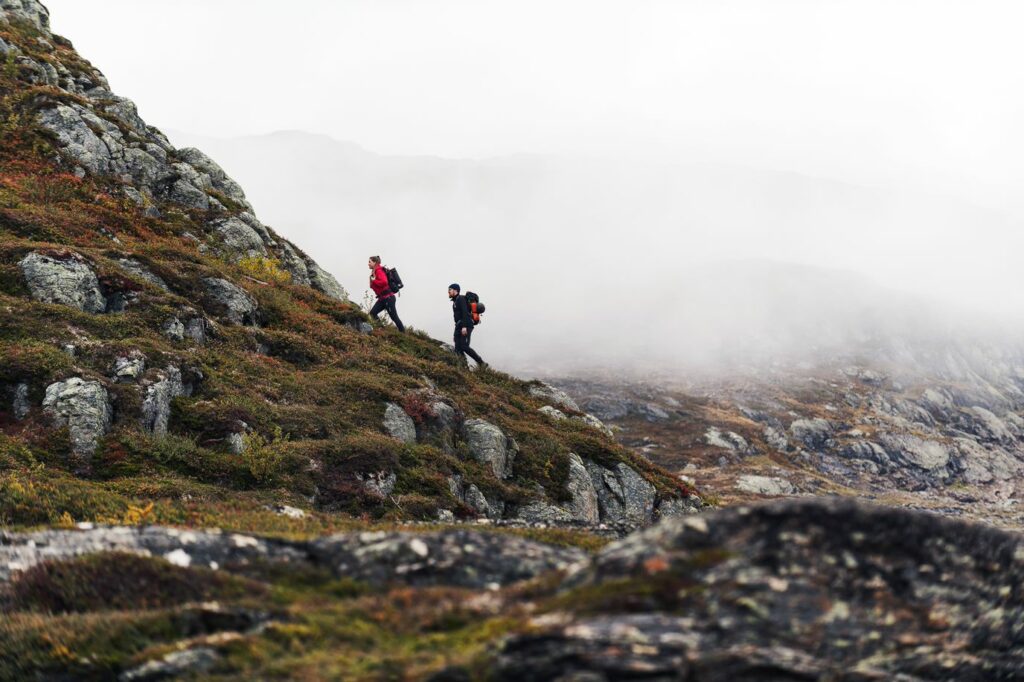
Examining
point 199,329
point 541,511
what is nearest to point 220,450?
point 199,329

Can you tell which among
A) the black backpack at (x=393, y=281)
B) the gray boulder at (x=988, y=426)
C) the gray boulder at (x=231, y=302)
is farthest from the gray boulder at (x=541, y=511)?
the gray boulder at (x=988, y=426)

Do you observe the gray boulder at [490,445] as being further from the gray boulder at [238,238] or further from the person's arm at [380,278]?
the gray boulder at [238,238]

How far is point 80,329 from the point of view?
22.4 meters

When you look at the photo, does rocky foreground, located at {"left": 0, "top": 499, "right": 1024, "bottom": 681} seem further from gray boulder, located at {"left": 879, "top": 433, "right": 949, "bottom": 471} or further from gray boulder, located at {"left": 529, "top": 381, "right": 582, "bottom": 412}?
gray boulder, located at {"left": 879, "top": 433, "right": 949, "bottom": 471}

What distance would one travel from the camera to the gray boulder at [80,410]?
59.4 ft

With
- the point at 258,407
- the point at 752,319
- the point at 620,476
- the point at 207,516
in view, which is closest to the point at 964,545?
the point at 207,516

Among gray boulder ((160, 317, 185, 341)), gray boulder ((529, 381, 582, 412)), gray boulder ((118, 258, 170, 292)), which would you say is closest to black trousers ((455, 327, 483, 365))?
gray boulder ((529, 381, 582, 412))

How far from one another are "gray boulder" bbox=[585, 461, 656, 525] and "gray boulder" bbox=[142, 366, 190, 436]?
1804 centimetres

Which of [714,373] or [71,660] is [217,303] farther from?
[714,373]

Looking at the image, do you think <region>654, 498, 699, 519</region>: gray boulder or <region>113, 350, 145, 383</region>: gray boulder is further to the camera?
<region>654, 498, 699, 519</region>: gray boulder

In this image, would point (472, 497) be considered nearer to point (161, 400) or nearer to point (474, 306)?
point (161, 400)

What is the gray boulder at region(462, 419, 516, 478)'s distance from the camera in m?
27.1

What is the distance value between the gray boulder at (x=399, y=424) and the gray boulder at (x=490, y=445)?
2.77 m

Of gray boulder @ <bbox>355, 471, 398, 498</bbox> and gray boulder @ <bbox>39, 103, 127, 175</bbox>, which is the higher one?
gray boulder @ <bbox>39, 103, 127, 175</bbox>
